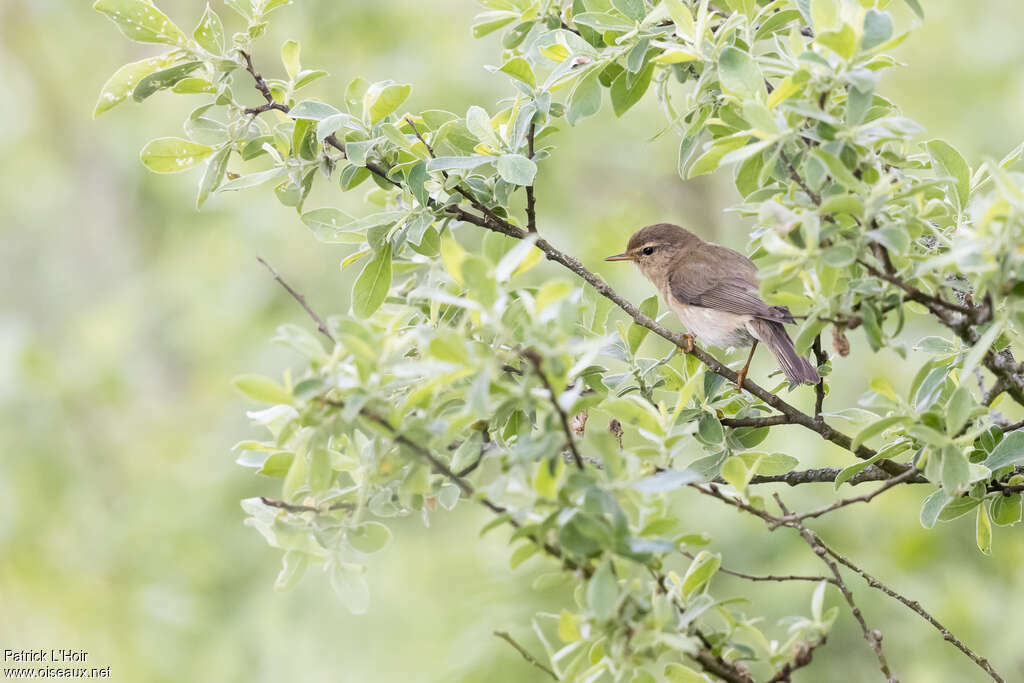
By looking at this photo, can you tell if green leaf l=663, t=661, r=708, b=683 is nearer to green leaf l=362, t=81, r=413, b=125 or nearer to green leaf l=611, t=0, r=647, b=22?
green leaf l=362, t=81, r=413, b=125

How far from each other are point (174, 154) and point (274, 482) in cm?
474

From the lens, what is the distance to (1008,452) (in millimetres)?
2234

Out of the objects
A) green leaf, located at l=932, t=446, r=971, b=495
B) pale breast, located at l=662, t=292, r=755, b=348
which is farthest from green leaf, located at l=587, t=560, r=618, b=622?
pale breast, located at l=662, t=292, r=755, b=348

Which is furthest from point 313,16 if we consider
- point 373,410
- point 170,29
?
point 373,410

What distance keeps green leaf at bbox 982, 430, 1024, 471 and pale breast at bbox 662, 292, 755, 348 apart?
5.95ft

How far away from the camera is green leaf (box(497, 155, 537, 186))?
229 centimetres

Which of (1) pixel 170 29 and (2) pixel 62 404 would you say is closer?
(1) pixel 170 29

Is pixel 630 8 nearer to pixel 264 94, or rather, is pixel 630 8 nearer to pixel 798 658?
pixel 264 94

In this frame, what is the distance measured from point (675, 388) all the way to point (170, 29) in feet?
4.84

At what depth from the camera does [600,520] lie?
1.60 meters

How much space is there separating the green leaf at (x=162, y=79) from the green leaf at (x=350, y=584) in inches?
44.7

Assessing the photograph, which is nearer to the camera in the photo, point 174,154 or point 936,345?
point 174,154

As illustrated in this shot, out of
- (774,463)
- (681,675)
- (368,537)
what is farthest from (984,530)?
(368,537)

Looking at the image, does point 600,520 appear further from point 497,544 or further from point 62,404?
point 62,404
